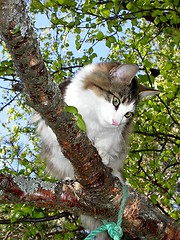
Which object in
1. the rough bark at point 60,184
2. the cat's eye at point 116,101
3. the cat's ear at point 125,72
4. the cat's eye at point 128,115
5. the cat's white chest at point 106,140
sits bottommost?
the rough bark at point 60,184

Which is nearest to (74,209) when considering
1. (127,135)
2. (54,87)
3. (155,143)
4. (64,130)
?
(64,130)

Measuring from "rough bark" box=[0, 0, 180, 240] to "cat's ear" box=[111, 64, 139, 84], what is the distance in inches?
42.9

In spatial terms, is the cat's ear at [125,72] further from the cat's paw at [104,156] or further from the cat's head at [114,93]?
the cat's paw at [104,156]

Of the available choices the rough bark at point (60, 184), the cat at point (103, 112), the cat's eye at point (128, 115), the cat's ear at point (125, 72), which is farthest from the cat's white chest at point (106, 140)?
the rough bark at point (60, 184)

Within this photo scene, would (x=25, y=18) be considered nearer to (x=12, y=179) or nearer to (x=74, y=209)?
(x=12, y=179)

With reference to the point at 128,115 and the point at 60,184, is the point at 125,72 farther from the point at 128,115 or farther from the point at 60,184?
the point at 60,184

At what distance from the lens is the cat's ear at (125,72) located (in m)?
2.89

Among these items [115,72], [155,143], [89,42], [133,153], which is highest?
[89,42]

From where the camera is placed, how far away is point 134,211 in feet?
6.75

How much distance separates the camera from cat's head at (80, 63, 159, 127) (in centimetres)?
295

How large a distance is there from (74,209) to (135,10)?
9.96ft

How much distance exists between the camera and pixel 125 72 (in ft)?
9.71

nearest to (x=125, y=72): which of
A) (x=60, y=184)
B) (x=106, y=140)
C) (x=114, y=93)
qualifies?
(x=114, y=93)

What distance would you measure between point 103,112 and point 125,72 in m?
0.35
